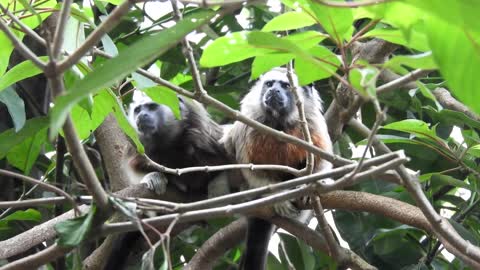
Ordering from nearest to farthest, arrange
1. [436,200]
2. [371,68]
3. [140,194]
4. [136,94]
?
1. [371,68]
2. [140,194]
3. [436,200]
4. [136,94]

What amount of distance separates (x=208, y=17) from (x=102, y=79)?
22cm

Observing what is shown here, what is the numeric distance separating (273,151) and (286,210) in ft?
1.17

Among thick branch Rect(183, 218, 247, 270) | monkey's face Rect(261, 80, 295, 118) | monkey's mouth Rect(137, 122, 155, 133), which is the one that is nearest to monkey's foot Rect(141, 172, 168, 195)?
monkey's mouth Rect(137, 122, 155, 133)

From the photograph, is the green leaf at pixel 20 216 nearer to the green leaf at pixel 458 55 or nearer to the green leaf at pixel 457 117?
the green leaf at pixel 457 117

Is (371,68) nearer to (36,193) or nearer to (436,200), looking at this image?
(436,200)

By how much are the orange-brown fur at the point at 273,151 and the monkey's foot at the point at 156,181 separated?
45 cm

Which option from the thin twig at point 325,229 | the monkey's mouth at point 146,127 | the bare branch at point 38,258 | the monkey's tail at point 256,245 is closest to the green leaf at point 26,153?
the monkey's mouth at point 146,127

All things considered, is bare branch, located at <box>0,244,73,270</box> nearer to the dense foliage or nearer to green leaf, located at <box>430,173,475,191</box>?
the dense foliage

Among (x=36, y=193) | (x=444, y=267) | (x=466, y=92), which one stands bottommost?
(x=444, y=267)

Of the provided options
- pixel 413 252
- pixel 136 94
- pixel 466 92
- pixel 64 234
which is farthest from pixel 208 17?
pixel 136 94

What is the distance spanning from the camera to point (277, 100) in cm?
Result: 305

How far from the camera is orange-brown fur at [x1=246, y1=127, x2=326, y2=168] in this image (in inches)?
123

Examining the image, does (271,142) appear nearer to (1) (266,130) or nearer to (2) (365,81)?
(1) (266,130)

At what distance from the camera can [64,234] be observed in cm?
132
